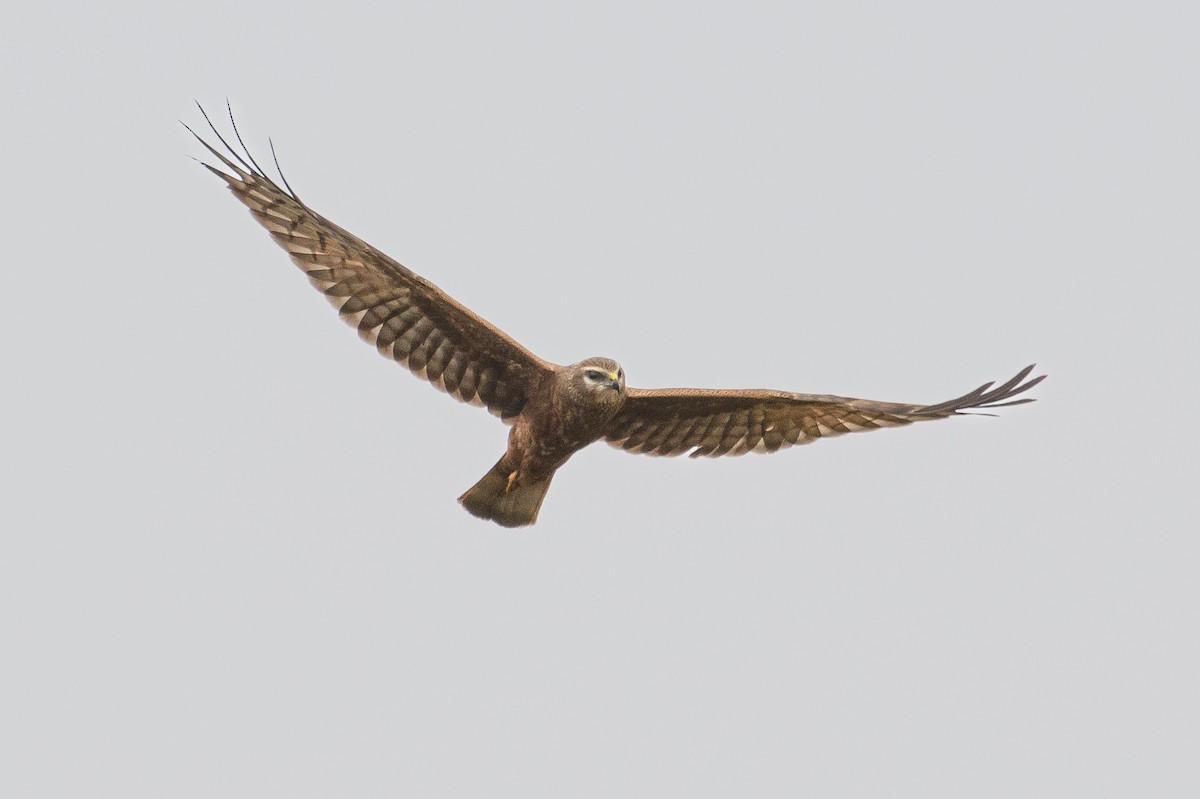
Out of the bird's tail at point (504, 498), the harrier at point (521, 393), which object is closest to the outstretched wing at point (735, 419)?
the harrier at point (521, 393)

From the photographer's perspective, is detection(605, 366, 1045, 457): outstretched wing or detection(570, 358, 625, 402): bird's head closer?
detection(570, 358, 625, 402): bird's head

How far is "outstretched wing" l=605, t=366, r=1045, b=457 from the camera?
13.0 m

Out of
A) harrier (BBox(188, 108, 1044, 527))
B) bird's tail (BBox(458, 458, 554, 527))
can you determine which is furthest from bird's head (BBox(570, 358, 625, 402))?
bird's tail (BBox(458, 458, 554, 527))

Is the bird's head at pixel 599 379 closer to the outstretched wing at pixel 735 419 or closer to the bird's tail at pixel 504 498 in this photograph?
the outstretched wing at pixel 735 419

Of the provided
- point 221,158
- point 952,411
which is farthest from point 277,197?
point 952,411

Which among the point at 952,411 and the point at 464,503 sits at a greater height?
the point at 952,411

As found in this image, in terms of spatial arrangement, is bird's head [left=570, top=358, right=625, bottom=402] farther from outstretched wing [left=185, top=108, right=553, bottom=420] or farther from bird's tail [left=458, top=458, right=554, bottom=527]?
bird's tail [left=458, top=458, right=554, bottom=527]

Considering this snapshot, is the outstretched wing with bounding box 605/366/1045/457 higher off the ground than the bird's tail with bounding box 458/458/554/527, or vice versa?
the outstretched wing with bounding box 605/366/1045/457

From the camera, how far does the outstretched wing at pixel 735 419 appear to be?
1305 cm

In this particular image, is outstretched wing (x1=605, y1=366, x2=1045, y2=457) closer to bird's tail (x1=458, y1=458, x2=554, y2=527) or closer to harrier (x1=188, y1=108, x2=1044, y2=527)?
harrier (x1=188, y1=108, x2=1044, y2=527)

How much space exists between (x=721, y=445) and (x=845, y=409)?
1018mm

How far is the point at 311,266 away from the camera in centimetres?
1252

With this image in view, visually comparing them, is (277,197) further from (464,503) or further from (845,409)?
(845,409)

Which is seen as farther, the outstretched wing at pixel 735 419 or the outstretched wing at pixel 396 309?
the outstretched wing at pixel 735 419
